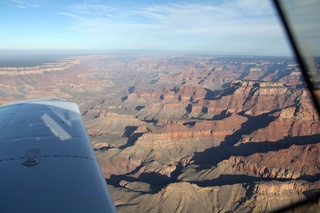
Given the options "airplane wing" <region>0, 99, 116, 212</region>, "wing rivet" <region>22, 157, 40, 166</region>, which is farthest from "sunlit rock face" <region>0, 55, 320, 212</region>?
"wing rivet" <region>22, 157, 40, 166</region>

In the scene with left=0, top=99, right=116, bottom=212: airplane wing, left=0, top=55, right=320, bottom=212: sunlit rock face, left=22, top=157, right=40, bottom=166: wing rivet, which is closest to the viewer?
left=0, top=99, right=116, bottom=212: airplane wing

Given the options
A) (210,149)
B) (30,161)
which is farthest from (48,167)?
(210,149)

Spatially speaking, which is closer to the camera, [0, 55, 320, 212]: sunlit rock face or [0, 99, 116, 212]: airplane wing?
[0, 99, 116, 212]: airplane wing

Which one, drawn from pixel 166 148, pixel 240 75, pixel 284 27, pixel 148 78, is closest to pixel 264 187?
pixel 166 148

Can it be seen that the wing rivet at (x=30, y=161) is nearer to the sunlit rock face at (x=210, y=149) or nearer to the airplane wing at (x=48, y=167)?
the airplane wing at (x=48, y=167)

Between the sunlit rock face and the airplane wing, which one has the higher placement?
the airplane wing

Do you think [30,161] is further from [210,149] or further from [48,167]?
[210,149]

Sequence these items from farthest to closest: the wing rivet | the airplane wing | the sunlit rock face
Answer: the sunlit rock face < the wing rivet < the airplane wing

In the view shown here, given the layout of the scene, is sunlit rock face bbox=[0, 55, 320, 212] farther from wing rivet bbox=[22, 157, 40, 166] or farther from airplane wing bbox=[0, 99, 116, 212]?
wing rivet bbox=[22, 157, 40, 166]

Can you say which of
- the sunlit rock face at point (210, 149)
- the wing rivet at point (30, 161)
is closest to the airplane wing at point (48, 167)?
the wing rivet at point (30, 161)
